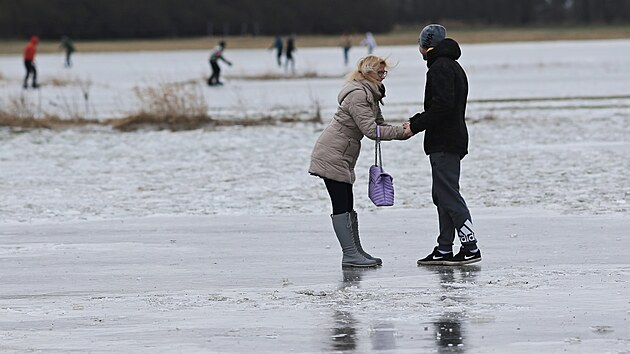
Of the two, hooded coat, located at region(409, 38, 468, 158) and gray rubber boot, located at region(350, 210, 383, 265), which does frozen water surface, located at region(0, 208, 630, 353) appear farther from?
hooded coat, located at region(409, 38, 468, 158)

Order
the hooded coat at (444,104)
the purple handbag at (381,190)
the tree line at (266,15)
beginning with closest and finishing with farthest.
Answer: the hooded coat at (444,104) < the purple handbag at (381,190) < the tree line at (266,15)

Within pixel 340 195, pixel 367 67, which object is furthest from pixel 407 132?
pixel 340 195

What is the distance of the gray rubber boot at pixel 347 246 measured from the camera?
9.20m

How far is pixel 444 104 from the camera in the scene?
28.7ft

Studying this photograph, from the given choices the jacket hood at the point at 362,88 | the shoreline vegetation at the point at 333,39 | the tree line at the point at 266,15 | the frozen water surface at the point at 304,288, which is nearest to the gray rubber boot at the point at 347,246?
the frozen water surface at the point at 304,288

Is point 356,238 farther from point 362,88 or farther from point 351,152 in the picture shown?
point 362,88

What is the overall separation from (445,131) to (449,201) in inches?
21.8

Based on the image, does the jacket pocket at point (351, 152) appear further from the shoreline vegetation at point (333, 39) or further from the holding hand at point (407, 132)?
the shoreline vegetation at point (333, 39)

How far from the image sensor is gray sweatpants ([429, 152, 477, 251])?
9.02m

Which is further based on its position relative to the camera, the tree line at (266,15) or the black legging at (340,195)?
the tree line at (266,15)

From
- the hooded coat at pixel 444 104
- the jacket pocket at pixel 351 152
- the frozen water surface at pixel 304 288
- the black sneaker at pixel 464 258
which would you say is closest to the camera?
the frozen water surface at pixel 304 288

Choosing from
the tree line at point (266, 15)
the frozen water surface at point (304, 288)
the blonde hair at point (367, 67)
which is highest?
the tree line at point (266, 15)

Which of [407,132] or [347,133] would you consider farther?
[347,133]

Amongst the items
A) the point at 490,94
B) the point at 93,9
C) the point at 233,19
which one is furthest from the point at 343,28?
the point at 490,94
